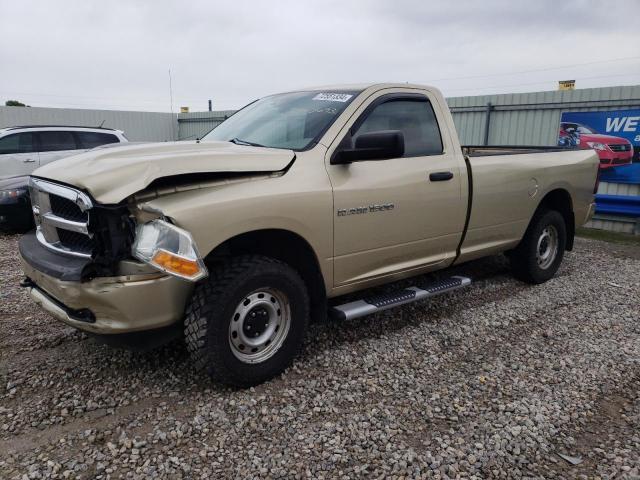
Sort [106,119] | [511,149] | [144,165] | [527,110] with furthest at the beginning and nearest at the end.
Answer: [106,119]
[527,110]
[511,149]
[144,165]

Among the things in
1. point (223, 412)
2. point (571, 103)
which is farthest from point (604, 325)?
point (571, 103)

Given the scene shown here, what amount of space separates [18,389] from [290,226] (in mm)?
2055

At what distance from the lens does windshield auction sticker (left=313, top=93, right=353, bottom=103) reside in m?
3.88

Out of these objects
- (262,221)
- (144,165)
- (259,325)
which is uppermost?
(144,165)

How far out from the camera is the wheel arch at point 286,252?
323 centimetres

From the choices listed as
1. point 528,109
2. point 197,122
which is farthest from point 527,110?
point 197,122

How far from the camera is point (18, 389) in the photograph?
3246mm

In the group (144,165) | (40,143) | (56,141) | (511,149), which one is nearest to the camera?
(144,165)

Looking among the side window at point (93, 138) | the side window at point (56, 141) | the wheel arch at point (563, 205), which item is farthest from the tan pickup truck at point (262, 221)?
the side window at point (56, 141)

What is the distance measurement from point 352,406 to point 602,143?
864 centimetres

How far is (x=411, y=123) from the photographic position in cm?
424

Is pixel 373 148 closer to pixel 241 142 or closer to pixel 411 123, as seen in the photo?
pixel 411 123

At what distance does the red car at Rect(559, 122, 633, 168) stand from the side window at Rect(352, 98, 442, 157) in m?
6.17

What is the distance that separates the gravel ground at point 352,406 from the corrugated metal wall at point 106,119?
14.6 metres
